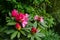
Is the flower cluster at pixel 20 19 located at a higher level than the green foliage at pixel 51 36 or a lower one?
higher

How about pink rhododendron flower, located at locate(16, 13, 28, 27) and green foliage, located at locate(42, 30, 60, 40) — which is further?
green foliage, located at locate(42, 30, 60, 40)

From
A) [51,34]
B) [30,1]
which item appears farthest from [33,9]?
[51,34]

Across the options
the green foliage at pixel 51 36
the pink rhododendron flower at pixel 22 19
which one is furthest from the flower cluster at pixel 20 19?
the green foliage at pixel 51 36

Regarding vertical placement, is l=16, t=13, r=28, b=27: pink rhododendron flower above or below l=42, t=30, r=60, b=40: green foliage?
above

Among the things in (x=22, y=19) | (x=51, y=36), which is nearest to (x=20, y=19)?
(x=22, y=19)

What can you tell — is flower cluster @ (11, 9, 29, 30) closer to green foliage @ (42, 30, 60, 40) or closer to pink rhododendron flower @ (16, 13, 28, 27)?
pink rhododendron flower @ (16, 13, 28, 27)

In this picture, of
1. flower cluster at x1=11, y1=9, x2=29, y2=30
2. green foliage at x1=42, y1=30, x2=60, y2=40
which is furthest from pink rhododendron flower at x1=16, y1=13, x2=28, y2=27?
green foliage at x1=42, y1=30, x2=60, y2=40

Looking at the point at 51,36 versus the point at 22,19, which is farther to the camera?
the point at 51,36

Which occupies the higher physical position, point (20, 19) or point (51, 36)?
point (20, 19)

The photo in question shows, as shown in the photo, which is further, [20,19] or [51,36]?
[51,36]

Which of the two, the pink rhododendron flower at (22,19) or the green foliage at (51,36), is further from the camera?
the green foliage at (51,36)

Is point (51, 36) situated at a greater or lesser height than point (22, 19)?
lesser

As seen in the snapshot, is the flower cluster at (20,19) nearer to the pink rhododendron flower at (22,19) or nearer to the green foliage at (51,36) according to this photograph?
the pink rhododendron flower at (22,19)

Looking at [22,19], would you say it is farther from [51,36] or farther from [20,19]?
[51,36]
